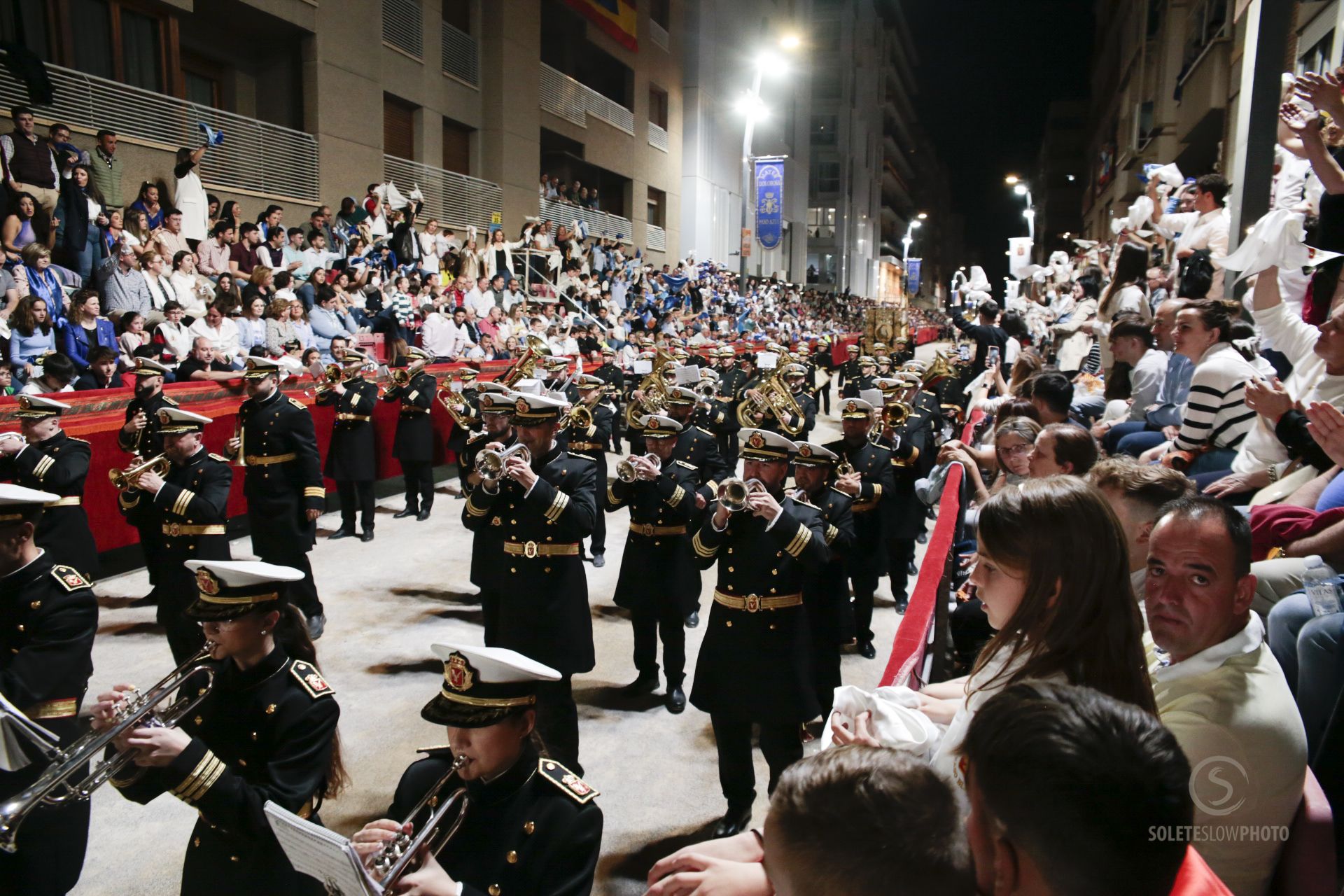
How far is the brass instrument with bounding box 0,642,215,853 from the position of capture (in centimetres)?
258

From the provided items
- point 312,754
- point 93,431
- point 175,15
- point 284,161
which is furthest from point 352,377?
point 175,15

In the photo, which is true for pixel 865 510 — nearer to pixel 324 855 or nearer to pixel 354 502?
pixel 324 855

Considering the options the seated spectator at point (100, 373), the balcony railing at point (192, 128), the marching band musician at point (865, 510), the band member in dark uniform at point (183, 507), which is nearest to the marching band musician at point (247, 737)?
the band member in dark uniform at point (183, 507)

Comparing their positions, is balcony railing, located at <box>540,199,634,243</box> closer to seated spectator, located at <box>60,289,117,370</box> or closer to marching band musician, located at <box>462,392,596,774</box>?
seated spectator, located at <box>60,289,117,370</box>

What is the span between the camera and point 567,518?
5059 millimetres

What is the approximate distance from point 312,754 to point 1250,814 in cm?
270

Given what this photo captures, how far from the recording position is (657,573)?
20.5 ft

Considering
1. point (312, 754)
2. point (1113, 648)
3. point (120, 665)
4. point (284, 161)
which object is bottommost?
point (120, 665)

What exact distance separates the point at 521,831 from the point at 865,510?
181 inches

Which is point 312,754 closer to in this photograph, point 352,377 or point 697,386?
point 352,377

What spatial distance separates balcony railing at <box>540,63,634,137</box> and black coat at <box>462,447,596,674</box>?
23.8 m

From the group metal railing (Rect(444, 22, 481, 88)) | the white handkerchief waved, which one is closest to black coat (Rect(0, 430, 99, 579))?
the white handkerchief waved

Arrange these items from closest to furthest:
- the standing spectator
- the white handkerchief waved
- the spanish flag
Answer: the white handkerchief waved
the standing spectator
the spanish flag

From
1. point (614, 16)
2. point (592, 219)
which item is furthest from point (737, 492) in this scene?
point (614, 16)
